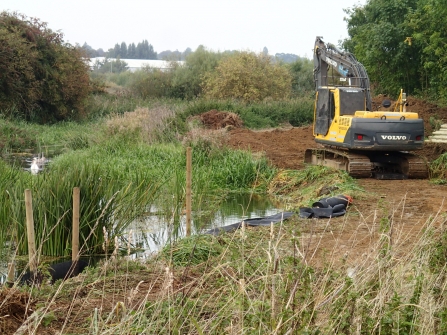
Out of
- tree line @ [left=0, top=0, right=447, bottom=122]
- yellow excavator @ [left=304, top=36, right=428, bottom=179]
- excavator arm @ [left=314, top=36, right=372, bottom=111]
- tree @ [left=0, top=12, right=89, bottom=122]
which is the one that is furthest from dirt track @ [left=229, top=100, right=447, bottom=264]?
tree @ [left=0, top=12, right=89, bottom=122]

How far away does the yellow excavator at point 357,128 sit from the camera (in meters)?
14.5

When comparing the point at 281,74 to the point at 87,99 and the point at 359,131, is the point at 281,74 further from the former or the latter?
the point at 359,131

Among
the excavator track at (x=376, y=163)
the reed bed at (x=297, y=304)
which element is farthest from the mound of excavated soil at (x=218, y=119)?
the reed bed at (x=297, y=304)

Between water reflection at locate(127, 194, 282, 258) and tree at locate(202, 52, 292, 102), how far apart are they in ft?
84.8

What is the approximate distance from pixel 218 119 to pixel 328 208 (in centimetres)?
1745

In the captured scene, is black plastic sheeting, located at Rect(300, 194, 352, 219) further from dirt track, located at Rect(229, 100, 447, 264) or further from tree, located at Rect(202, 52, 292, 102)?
tree, located at Rect(202, 52, 292, 102)

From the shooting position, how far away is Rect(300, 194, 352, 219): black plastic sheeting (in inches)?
421

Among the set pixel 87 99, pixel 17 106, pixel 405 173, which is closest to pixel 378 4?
pixel 87 99

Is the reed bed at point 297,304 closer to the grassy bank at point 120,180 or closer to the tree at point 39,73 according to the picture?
the grassy bank at point 120,180

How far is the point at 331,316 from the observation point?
409 cm

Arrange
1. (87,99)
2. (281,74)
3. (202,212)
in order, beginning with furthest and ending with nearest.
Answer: (281,74), (87,99), (202,212)

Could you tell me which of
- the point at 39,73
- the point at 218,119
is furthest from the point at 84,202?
the point at 39,73

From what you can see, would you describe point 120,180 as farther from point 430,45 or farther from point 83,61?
point 83,61

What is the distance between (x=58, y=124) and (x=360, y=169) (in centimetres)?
1973
